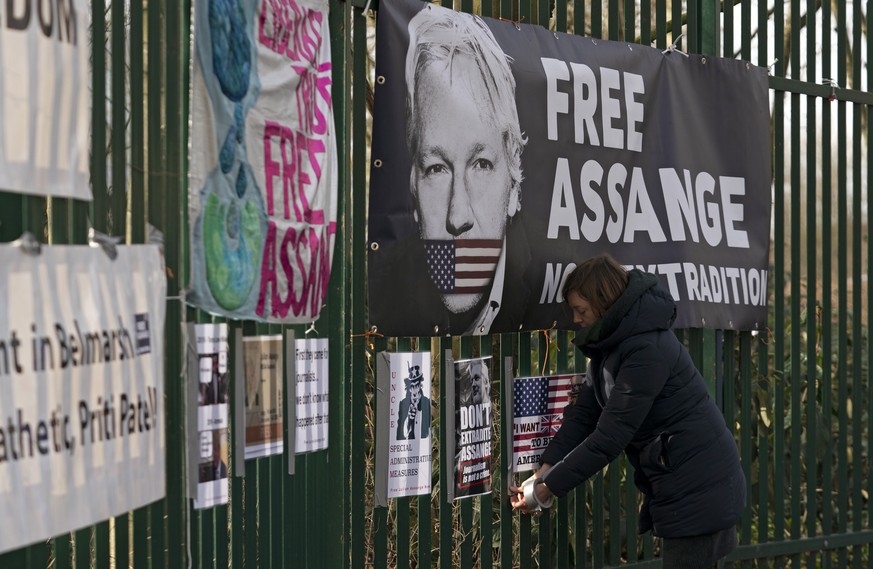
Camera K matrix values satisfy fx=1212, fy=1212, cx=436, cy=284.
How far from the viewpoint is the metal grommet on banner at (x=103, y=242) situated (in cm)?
324

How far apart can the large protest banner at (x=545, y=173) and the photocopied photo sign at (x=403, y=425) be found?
15 cm

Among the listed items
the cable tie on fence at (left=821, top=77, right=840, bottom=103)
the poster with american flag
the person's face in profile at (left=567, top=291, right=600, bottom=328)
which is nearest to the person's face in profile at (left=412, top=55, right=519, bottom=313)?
the person's face in profile at (left=567, top=291, right=600, bottom=328)

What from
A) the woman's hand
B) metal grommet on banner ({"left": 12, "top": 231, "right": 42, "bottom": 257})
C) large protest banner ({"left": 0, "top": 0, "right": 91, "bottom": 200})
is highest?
large protest banner ({"left": 0, "top": 0, "right": 91, "bottom": 200})

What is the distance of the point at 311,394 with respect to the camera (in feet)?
14.1

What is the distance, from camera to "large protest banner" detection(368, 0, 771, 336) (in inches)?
187

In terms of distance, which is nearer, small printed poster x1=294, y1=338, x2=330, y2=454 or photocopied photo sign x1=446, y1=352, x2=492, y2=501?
small printed poster x1=294, y1=338, x2=330, y2=454

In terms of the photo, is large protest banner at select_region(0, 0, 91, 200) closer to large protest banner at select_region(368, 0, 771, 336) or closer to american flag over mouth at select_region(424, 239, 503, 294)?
large protest banner at select_region(368, 0, 771, 336)

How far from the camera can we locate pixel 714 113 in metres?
6.10

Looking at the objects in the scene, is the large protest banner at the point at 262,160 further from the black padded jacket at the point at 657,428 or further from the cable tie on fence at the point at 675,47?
the cable tie on fence at the point at 675,47

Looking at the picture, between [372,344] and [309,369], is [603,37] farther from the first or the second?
[309,369]

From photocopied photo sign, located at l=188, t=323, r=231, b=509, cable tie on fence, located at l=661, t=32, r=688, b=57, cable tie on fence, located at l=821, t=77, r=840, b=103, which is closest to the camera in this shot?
photocopied photo sign, located at l=188, t=323, r=231, b=509

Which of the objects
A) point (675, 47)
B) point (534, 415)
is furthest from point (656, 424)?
point (675, 47)

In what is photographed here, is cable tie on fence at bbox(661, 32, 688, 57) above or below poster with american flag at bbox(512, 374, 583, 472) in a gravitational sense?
above

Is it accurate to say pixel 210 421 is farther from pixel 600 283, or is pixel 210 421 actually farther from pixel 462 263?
pixel 600 283
